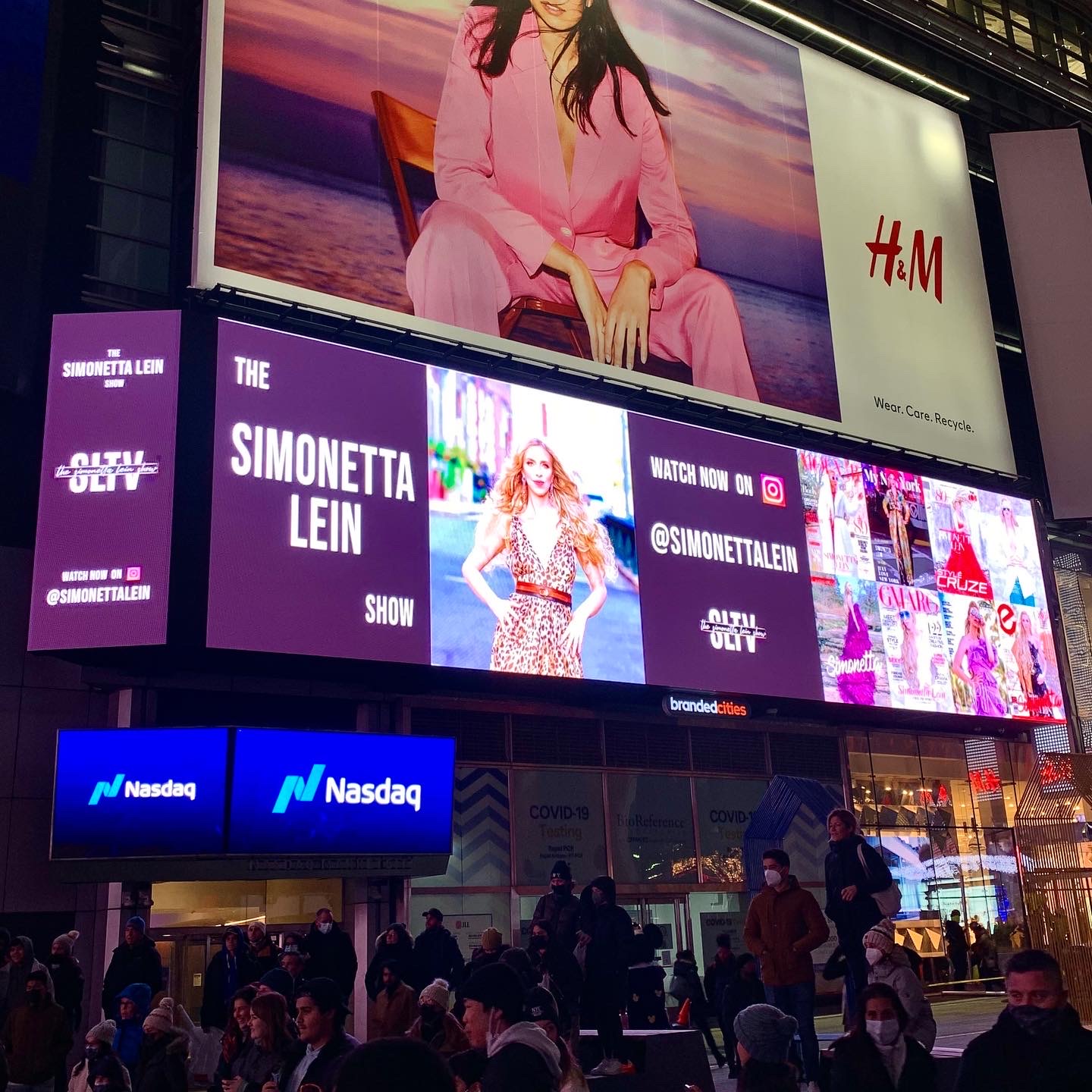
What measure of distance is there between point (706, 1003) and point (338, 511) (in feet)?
24.8

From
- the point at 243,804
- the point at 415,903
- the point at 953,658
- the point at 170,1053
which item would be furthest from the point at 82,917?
the point at 953,658

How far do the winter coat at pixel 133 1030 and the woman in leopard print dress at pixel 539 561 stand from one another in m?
7.19

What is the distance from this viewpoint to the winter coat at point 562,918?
12062mm

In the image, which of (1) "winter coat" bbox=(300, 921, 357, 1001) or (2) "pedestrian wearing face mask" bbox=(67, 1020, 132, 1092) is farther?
(1) "winter coat" bbox=(300, 921, 357, 1001)

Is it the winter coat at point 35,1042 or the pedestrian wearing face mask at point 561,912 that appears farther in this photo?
the pedestrian wearing face mask at point 561,912

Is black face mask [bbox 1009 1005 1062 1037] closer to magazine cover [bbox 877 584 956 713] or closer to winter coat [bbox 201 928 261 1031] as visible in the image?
winter coat [bbox 201 928 261 1031]

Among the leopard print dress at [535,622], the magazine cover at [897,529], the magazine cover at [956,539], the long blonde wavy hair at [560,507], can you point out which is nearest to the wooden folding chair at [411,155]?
the long blonde wavy hair at [560,507]

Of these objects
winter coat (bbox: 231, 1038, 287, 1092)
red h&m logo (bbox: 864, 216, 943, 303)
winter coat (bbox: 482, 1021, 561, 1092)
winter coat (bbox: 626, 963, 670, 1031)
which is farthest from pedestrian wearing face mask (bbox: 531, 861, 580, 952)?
red h&m logo (bbox: 864, 216, 943, 303)

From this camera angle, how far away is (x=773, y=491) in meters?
21.3

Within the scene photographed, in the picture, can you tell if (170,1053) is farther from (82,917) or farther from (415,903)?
(415,903)

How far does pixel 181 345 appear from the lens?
16203mm

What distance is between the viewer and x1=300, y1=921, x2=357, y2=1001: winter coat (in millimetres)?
13625

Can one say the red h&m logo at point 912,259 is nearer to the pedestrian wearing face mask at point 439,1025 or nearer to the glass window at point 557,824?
the glass window at point 557,824

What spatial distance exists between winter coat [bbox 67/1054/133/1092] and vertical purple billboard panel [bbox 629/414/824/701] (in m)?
10.9
